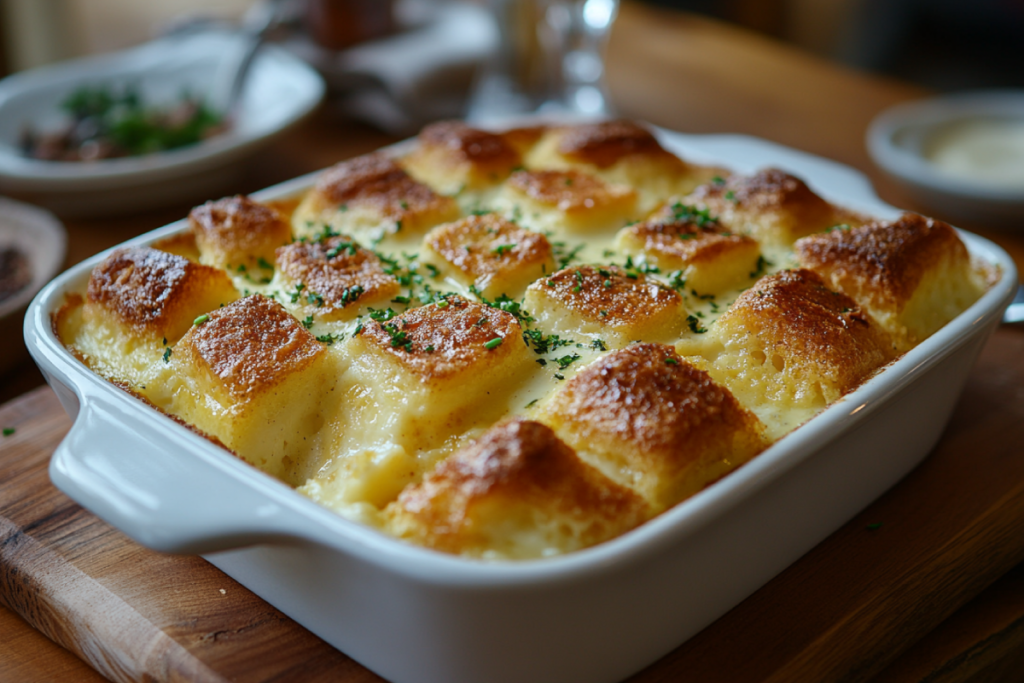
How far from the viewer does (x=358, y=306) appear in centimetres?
188

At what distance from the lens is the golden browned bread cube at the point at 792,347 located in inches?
66.8

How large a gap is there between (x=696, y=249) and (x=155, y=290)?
1091 millimetres

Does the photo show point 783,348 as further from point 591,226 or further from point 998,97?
point 998,97

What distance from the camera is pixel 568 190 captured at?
230cm

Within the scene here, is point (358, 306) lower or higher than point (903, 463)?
higher

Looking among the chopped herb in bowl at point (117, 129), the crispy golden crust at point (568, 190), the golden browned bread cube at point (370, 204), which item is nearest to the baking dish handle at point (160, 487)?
the golden browned bread cube at point (370, 204)

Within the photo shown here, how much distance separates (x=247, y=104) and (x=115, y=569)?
2385 millimetres

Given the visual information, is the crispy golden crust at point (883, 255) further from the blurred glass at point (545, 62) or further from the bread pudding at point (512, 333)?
the blurred glass at point (545, 62)

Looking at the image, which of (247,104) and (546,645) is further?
(247,104)

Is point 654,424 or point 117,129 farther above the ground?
point 654,424

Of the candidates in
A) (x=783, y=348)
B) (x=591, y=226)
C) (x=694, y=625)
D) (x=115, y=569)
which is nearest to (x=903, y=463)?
(x=783, y=348)

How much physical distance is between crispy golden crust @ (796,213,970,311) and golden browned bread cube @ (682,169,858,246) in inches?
4.6

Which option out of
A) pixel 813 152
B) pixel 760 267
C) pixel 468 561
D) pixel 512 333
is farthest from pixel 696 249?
pixel 813 152

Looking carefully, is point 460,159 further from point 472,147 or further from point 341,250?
point 341,250
